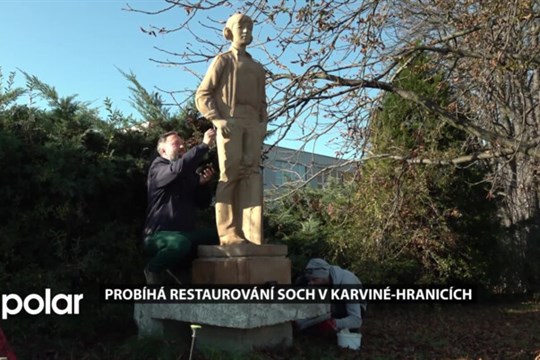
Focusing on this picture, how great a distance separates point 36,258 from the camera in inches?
203

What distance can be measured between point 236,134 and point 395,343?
2.82 meters

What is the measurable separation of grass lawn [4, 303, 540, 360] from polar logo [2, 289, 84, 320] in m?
0.24

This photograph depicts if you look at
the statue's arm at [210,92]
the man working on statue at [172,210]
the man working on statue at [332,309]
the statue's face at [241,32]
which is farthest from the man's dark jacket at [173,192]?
the man working on statue at [332,309]

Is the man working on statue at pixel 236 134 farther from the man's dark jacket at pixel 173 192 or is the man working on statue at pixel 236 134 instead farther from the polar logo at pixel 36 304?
the polar logo at pixel 36 304

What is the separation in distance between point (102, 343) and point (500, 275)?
9.01m

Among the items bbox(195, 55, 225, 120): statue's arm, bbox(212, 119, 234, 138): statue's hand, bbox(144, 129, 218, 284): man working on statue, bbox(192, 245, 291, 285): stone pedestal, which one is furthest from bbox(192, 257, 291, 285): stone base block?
bbox(195, 55, 225, 120): statue's arm

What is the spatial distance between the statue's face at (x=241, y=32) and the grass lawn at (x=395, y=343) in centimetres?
270

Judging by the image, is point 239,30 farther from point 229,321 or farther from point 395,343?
point 395,343

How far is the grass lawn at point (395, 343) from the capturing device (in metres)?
4.65

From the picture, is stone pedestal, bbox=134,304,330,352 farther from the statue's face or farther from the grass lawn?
the statue's face

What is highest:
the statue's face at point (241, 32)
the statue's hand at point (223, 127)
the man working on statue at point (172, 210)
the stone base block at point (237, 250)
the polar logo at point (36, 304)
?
the statue's face at point (241, 32)

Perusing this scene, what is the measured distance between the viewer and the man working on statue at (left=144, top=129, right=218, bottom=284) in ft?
16.0

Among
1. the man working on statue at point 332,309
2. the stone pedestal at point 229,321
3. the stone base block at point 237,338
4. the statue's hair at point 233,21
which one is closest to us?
the stone pedestal at point 229,321

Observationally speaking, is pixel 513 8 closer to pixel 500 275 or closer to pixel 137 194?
pixel 137 194
